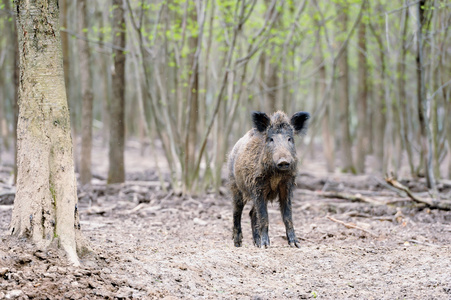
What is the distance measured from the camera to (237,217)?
24.1 feet

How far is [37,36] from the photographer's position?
4.51 metres

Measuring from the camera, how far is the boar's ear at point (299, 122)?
7.07 m

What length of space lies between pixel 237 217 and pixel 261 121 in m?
1.53

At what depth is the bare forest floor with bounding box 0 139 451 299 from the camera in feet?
13.6

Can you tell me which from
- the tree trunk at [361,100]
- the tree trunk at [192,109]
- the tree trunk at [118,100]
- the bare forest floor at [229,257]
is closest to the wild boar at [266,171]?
the bare forest floor at [229,257]

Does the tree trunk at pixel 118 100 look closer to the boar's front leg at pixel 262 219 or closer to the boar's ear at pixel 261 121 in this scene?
the boar's ear at pixel 261 121

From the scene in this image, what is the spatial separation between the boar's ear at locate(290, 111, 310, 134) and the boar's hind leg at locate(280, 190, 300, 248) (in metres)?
0.95

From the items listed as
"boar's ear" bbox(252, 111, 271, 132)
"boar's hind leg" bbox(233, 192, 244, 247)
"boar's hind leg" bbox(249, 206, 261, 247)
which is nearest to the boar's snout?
"boar's ear" bbox(252, 111, 271, 132)

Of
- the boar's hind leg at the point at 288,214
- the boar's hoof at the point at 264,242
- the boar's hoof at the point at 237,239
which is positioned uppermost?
the boar's hind leg at the point at 288,214

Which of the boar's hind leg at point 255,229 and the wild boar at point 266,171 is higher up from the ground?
the wild boar at point 266,171

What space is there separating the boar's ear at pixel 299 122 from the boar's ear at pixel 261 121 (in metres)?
0.39

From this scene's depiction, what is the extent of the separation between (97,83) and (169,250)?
29801mm

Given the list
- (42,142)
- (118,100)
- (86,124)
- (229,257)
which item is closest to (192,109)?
(118,100)

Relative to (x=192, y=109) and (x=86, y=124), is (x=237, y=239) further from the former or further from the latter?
(x=86, y=124)
